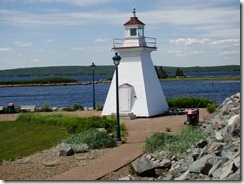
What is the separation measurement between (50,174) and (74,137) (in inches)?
153

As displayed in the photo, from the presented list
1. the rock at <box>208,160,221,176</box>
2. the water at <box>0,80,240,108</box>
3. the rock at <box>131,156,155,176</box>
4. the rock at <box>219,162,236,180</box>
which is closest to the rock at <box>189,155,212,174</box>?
the rock at <box>208,160,221,176</box>

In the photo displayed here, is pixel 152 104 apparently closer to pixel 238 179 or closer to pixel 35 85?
pixel 238 179

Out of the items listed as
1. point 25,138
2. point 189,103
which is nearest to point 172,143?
point 25,138

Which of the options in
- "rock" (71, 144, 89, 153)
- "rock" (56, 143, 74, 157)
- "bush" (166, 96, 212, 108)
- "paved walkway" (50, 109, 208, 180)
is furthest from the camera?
"bush" (166, 96, 212, 108)

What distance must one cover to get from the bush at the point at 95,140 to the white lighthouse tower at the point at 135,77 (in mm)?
7018

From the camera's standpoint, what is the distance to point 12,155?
12742mm

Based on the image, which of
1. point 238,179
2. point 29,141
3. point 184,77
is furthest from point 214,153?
point 184,77

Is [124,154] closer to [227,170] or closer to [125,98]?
[227,170]

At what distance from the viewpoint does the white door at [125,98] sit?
67.3ft

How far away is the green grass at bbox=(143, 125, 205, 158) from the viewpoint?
1136 cm

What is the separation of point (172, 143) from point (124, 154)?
1.39 metres

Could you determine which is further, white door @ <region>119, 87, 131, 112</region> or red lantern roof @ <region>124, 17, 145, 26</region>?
white door @ <region>119, 87, 131, 112</region>

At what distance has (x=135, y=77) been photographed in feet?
67.9

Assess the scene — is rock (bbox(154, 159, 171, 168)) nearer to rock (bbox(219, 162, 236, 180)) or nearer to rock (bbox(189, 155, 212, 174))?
rock (bbox(189, 155, 212, 174))
